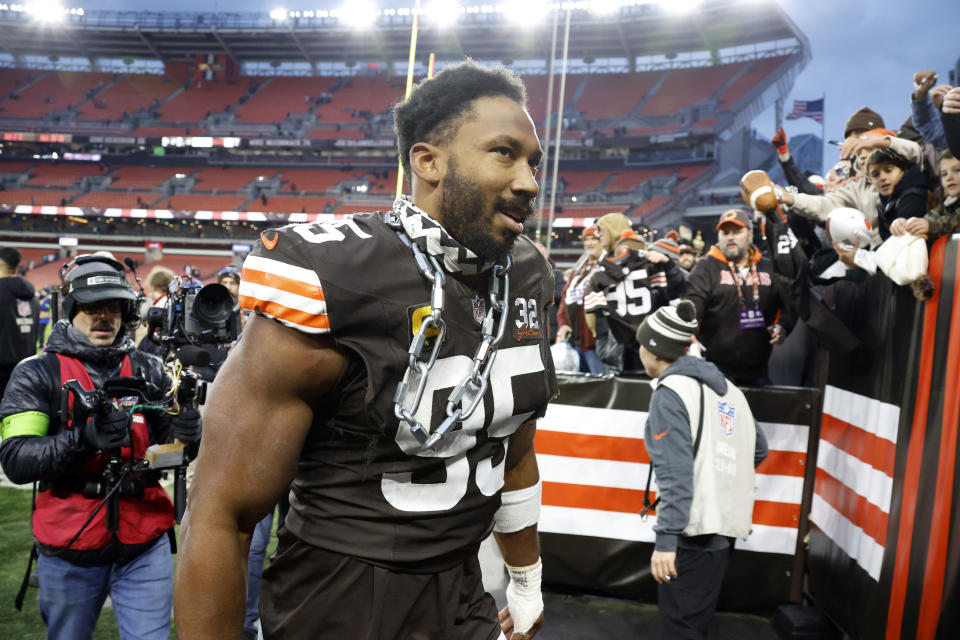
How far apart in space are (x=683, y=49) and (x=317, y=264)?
41328 millimetres

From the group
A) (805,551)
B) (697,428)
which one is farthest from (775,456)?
(697,428)

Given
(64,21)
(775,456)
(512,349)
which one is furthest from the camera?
(64,21)

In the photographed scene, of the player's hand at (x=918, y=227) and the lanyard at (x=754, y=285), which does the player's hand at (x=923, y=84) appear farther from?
the lanyard at (x=754, y=285)

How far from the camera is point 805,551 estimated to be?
4.40 meters

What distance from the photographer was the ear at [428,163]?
144cm

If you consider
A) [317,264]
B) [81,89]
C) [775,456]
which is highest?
[81,89]

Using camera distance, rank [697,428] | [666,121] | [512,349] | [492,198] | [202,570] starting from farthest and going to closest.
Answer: [666,121] < [697,428] < [512,349] < [492,198] < [202,570]

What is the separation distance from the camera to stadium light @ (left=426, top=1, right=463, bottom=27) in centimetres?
3594

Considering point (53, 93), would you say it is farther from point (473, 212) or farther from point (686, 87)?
point (473, 212)

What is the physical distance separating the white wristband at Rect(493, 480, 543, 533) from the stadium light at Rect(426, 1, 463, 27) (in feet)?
124

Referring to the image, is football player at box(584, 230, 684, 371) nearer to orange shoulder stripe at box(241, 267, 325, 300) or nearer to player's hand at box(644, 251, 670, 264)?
player's hand at box(644, 251, 670, 264)

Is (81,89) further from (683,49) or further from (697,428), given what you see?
(697,428)

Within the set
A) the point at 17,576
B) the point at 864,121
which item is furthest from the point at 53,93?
the point at 864,121

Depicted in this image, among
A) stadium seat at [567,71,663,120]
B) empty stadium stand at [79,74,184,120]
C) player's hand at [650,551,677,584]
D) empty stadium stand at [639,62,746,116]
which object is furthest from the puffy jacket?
empty stadium stand at [79,74,184,120]
